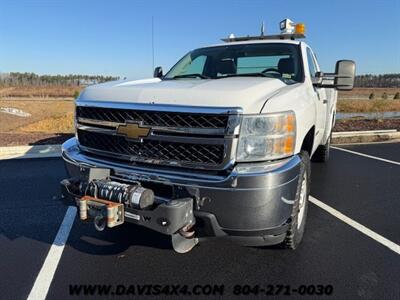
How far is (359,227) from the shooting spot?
4.11 metres

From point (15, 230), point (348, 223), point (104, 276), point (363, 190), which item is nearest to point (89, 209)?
point (104, 276)

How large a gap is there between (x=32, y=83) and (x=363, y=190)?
15927 cm

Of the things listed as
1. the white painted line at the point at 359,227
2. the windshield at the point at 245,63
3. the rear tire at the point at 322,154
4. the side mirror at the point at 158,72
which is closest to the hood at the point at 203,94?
the windshield at the point at 245,63

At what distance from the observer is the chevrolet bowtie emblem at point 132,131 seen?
9.87 feet

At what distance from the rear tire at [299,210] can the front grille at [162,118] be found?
0.86 meters

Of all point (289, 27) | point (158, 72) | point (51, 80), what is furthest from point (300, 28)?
point (51, 80)

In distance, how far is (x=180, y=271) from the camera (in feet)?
10.5

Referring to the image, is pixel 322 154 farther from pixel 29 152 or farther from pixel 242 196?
pixel 29 152

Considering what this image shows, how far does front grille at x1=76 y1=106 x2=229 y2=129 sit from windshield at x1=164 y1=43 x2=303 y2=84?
1.36 meters

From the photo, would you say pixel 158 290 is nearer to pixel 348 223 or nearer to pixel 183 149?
pixel 183 149

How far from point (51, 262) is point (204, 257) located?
135cm

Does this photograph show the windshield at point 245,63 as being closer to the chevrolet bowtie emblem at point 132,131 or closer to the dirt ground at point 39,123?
the chevrolet bowtie emblem at point 132,131

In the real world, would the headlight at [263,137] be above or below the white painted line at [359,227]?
above

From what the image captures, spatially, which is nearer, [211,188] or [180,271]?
[211,188]
